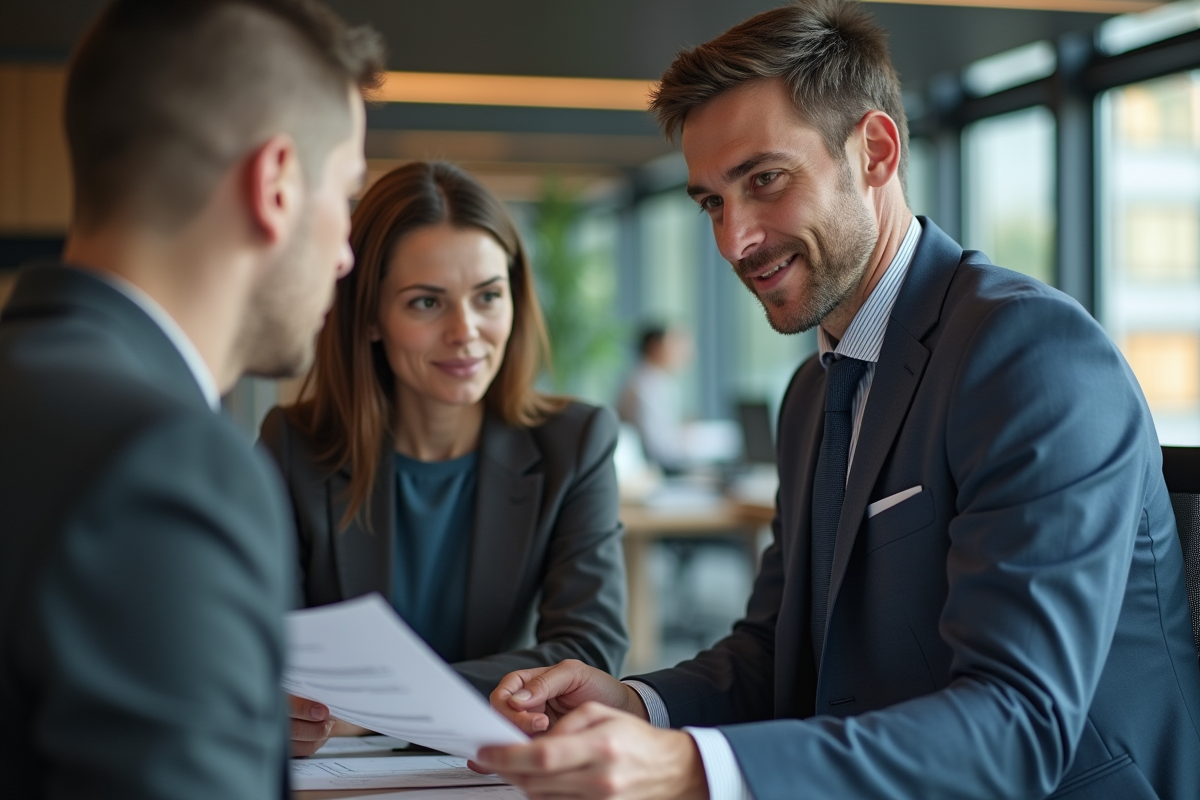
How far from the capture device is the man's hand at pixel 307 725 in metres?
1.48

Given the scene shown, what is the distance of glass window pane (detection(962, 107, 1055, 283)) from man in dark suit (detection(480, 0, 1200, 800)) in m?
4.53

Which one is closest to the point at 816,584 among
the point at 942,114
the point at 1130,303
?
the point at 1130,303

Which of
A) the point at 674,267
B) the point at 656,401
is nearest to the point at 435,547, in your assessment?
the point at 656,401

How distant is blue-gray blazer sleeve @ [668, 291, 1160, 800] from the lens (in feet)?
3.70

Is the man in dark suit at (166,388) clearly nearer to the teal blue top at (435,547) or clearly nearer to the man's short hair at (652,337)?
the teal blue top at (435,547)

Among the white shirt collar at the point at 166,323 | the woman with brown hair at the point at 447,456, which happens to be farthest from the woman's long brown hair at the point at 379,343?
the white shirt collar at the point at 166,323

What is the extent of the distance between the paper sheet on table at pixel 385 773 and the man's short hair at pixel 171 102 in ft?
2.42

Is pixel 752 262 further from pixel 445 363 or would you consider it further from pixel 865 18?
pixel 445 363

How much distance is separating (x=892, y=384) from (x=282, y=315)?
0.80 meters

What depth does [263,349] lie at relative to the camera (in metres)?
0.97

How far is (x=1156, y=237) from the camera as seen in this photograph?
18.4ft

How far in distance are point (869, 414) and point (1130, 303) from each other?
16.2 feet

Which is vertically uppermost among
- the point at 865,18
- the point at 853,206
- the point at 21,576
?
the point at 865,18

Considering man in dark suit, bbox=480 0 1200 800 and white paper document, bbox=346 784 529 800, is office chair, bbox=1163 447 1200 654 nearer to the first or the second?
man in dark suit, bbox=480 0 1200 800
